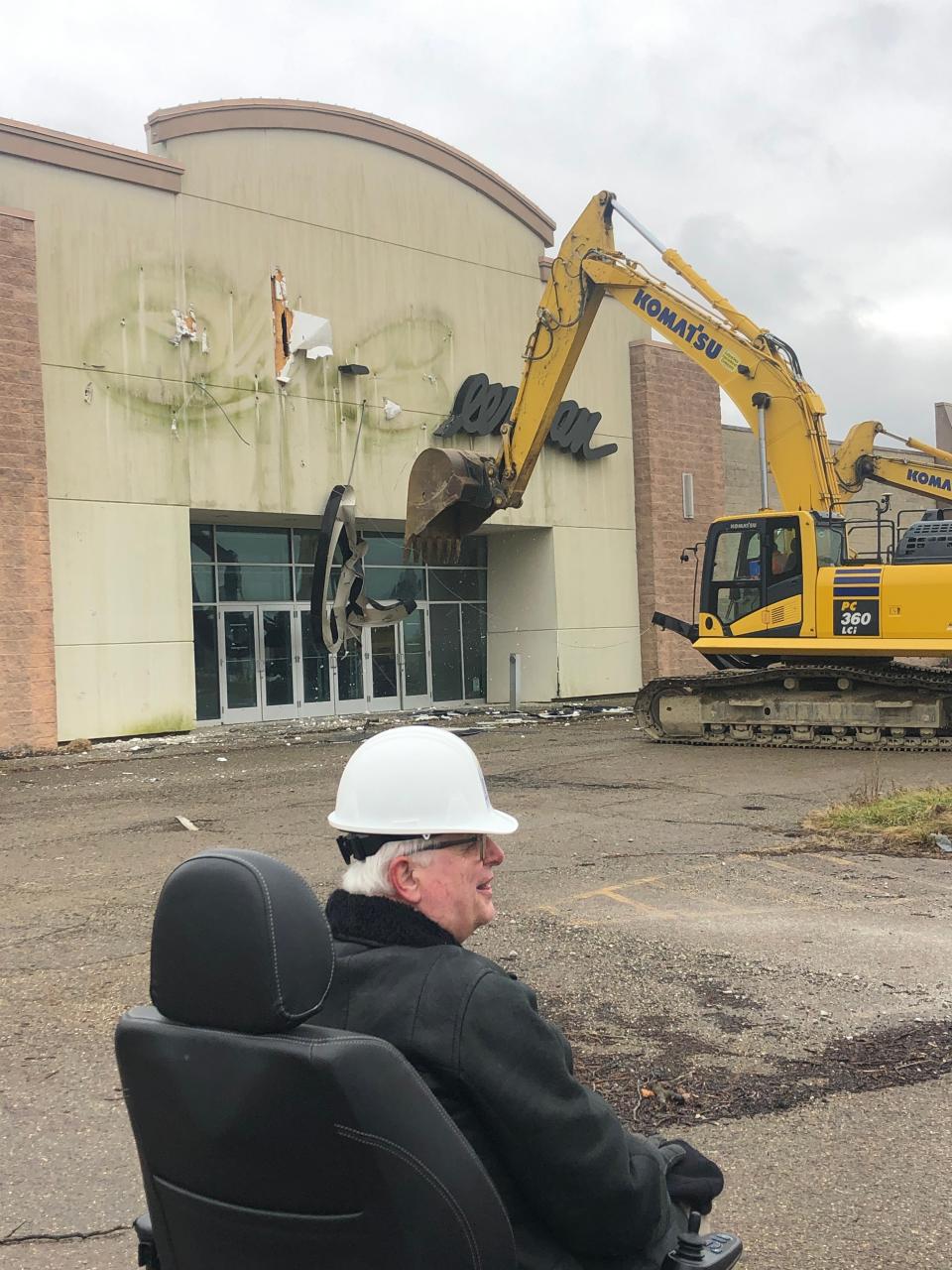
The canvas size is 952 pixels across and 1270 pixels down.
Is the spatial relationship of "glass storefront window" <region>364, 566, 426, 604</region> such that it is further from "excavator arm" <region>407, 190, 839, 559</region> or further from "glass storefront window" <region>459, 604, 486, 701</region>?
"excavator arm" <region>407, 190, 839, 559</region>

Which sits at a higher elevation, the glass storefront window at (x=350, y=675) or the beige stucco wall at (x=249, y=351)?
the beige stucco wall at (x=249, y=351)

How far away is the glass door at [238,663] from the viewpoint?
23234 mm

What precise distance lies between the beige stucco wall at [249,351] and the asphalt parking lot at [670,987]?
324 inches

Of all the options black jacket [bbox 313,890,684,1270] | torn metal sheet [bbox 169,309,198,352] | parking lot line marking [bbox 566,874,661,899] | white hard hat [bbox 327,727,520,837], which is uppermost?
torn metal sheet [bbox 169,309,198,352]

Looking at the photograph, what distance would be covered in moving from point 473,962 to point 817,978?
409cm

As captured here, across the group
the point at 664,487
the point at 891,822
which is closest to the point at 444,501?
the point at 891,822

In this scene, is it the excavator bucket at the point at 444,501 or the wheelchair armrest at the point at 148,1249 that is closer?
the wheelchair armrest at the point at 148,1249

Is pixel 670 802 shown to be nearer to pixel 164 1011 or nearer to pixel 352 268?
pixel 164 1011

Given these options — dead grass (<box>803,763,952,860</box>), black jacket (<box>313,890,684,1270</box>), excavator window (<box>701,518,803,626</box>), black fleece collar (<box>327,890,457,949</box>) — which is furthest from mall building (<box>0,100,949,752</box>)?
black jacket (<box>313,890,684,1270</box>)

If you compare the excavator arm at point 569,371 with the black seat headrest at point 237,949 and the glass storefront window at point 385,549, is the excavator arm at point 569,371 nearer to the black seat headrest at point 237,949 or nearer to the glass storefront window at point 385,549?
the glass storefront window at point 385,549

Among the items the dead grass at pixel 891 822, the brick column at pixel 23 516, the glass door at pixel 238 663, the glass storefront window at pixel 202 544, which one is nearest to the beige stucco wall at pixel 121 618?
the brick column at pixel 23 516

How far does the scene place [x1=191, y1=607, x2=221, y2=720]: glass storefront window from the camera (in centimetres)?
2284

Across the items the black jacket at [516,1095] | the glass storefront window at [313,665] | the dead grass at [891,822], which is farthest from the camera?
the glass storefront window at [313,665]

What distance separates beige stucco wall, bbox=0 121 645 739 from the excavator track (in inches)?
325
